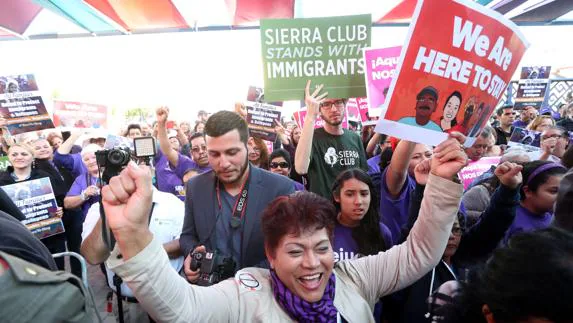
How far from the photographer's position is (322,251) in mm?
1498

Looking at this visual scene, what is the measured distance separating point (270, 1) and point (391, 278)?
11206 mm

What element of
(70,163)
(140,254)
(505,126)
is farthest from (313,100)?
(505,126)

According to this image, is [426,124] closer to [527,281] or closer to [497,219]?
[497,219]

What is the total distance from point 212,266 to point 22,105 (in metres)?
4.20

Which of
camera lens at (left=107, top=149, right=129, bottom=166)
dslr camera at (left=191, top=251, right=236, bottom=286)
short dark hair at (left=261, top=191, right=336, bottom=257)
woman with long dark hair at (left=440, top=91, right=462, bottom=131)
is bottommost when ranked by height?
dslr camera at (left=191, top=251, right=236, bottom=286)

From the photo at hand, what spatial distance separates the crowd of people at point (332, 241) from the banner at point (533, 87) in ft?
13.9

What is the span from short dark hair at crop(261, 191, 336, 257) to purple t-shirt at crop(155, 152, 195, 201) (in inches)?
106

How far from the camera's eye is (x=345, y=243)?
2.23 metres

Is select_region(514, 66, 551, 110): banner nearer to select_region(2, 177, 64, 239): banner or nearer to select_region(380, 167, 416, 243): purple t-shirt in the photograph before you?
select_region(380, 167, 416, 243): purple t-shirt

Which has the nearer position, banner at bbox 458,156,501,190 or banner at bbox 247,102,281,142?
banner at bbox 458,156,501,190

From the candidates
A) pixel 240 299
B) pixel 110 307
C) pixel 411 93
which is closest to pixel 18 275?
pixel 240 299

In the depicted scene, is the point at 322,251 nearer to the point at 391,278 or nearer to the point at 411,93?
the point at 391,278

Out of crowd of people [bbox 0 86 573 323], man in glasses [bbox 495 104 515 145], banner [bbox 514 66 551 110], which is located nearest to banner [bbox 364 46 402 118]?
crowd of people [bbox 0 86 573 323]

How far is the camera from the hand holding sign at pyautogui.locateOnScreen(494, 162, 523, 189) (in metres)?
1.98
